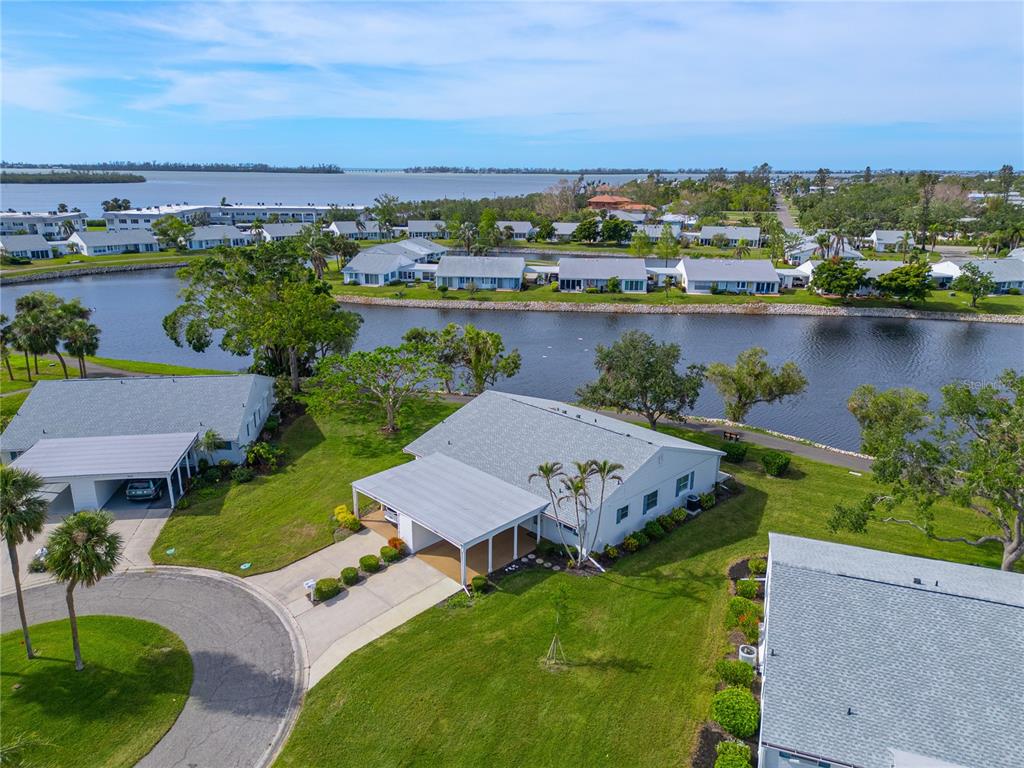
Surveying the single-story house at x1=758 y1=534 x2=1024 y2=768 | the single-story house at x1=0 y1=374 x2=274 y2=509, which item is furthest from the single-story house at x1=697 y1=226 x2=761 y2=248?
the single-story house at x1=758 y1=534 x2=1024 y2=768

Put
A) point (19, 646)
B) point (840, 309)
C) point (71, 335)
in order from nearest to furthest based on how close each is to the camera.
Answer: point (19, 646) → point (71, 335) → point (840, 309)

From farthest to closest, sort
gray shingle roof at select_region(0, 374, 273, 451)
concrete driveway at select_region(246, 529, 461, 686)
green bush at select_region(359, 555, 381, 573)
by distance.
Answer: gray shingle roof at select_region(0, 374, 273, 451), green bush at select_region(359, 555, 381, 573), concrete driveway at select_region(246, 529, 461, 686)

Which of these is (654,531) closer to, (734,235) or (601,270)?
(601,270)

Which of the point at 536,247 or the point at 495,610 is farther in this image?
→ the point at 536,247

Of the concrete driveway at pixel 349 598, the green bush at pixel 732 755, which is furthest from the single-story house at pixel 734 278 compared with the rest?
the green bush at pixel 732 755

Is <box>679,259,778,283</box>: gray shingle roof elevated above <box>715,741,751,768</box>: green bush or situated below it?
above

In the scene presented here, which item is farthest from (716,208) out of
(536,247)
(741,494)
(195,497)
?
(195,497)

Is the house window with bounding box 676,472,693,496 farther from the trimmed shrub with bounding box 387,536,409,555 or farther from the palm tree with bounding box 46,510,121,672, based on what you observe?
the palm tree with bounding box 46,510,121,672

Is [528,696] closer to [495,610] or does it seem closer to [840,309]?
[495,610]
